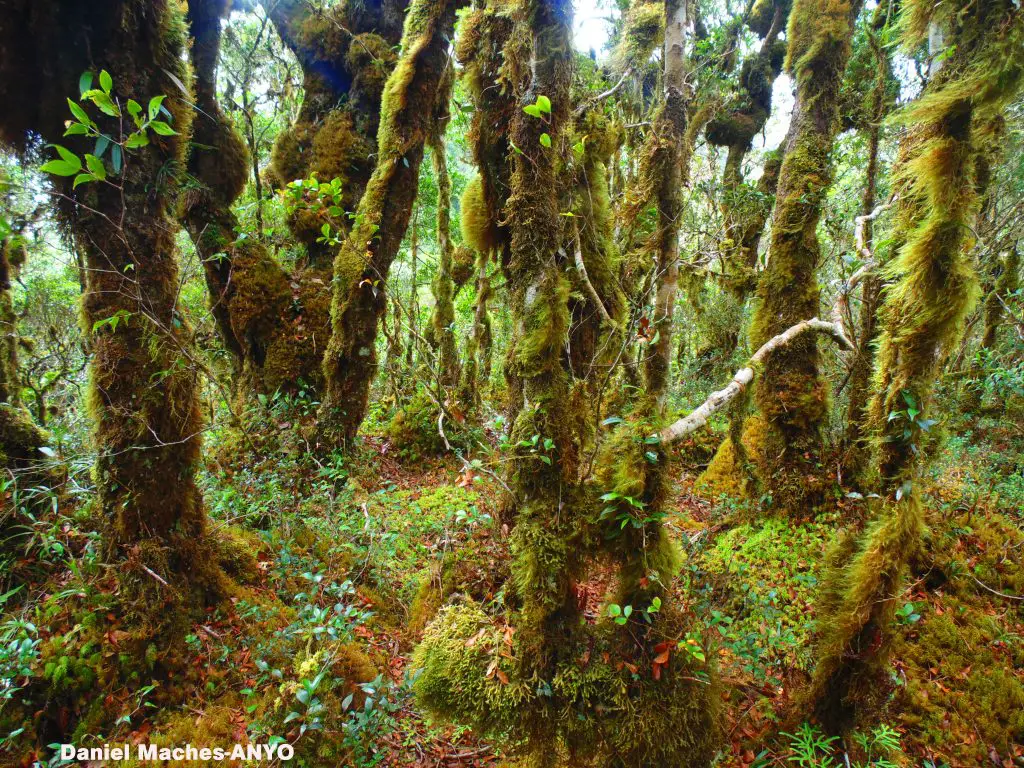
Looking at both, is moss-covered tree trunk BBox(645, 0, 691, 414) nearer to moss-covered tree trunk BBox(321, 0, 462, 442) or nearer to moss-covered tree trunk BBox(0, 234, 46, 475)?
moss-covered tree trunk BBox(321, 0, 462, 442)

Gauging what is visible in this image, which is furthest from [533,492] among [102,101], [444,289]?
[444,289]

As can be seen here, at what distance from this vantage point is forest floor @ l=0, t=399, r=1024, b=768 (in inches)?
108

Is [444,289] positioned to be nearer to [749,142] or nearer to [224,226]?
[224,226]

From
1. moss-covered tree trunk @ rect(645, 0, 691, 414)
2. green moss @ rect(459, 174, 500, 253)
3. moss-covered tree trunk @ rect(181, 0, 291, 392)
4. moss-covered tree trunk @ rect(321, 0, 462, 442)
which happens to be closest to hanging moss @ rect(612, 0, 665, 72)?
moss-covered tree trunk @ rect(645, 0, 691, 414)

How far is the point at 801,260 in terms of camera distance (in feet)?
17.0

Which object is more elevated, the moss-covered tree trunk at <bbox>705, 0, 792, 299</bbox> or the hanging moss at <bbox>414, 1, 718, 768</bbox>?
the moss-covered tree trunk at <bbox>705, 0, 792, 299</bbox>

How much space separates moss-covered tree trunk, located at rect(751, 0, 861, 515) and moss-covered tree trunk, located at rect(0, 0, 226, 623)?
18.8 feet

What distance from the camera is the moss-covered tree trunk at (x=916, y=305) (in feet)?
6.43

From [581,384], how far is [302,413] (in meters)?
5.10

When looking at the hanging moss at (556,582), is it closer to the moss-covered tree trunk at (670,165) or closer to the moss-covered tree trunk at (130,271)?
the moss-covered tree trunk at (670,165)

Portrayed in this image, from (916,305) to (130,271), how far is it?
15.4 ft

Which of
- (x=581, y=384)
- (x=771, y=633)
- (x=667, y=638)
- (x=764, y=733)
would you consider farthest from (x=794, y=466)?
(x=581, y=384)

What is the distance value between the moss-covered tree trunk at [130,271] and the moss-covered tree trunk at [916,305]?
14.0ft

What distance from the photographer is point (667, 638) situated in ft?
7.68
